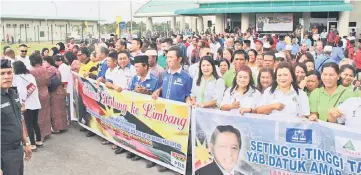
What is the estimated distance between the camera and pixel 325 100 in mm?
4406

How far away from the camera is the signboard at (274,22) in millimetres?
30031

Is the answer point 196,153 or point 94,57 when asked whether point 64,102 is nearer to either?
point 94,57

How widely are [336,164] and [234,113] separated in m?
1.23

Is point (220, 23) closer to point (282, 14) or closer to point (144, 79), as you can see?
point (282, 14)

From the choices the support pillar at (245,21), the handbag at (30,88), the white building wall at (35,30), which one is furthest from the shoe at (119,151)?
the white building wall at (35,30)

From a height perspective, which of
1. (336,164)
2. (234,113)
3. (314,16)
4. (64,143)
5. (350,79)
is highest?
(314,16)

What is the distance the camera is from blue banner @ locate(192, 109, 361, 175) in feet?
12.3

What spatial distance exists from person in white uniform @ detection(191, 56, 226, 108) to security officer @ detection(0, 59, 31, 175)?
2.18 metres

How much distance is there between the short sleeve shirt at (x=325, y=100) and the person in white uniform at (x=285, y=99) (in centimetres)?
16

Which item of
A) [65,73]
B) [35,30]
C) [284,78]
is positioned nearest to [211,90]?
[284,78]

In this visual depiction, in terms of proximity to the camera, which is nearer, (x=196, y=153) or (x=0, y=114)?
(x=0, y=114)

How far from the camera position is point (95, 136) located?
25.0 ft

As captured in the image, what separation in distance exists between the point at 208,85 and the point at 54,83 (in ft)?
11.4

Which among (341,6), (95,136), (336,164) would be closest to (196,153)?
(336,164)
